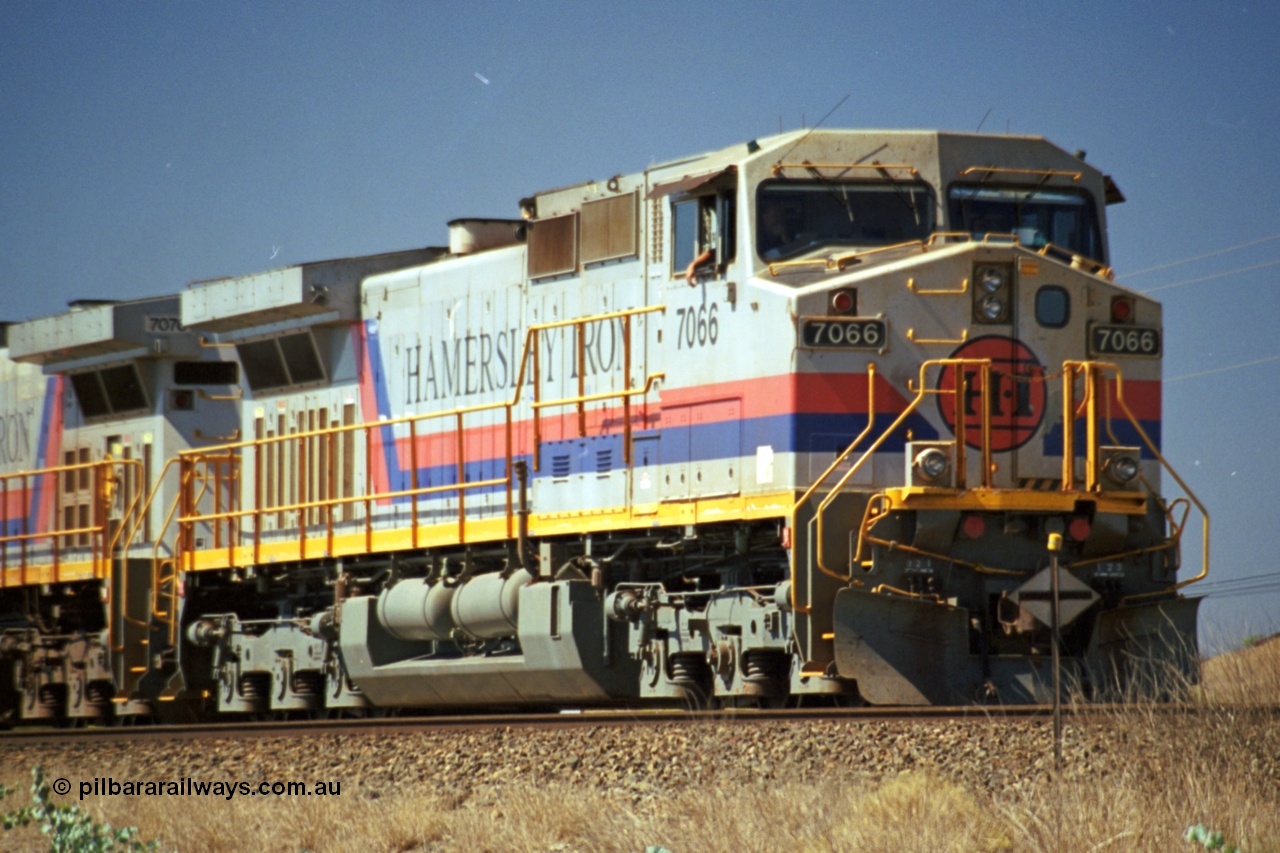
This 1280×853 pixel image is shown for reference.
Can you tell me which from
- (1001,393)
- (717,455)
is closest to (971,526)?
(1001,393)

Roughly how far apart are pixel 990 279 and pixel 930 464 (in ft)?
4.41

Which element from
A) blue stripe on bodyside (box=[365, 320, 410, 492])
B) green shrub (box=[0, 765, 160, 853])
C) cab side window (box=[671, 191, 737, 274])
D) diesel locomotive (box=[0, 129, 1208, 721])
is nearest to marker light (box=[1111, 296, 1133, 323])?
diesel locomotive (box=[0, 129, 1208, 721])

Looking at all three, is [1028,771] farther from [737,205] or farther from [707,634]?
[737,205]

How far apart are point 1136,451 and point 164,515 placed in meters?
10.7

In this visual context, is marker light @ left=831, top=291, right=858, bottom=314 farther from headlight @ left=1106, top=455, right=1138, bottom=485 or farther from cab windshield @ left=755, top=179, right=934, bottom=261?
headlight @ left=1106, top=455, right=1138, bottom=485

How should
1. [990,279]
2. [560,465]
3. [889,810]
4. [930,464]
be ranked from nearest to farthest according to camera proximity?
1. [889,810]
2. [930,464]
3. [990,279]
4. [560,465]

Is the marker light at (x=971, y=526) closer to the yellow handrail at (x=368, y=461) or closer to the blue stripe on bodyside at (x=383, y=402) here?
the yellow handrail at (x=368, y=461)

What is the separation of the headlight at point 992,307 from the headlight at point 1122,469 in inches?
47.7

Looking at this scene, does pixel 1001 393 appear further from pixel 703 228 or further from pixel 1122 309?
pixel 703 228

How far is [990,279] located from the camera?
1201cm

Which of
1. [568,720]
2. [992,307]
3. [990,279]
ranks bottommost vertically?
[568,720]

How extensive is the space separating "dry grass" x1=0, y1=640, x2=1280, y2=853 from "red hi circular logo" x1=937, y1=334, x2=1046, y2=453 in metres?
2.05

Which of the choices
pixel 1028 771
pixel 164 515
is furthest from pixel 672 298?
pixel 164 515

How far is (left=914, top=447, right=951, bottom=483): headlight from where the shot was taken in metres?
11.6
